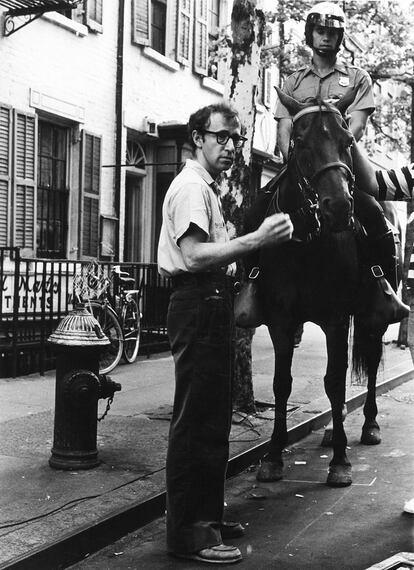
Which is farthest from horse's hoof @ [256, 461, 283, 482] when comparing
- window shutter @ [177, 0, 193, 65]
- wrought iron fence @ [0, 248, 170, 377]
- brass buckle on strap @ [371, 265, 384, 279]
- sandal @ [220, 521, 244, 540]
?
window shutter @ [177, 0, 193, 65]

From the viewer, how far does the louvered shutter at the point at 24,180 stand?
1295cm

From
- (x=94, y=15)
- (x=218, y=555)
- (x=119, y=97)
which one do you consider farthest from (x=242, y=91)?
(x=119, y=97)

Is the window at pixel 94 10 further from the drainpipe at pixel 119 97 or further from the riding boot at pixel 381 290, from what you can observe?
the riding boot at pixel 381 290

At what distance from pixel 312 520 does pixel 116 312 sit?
24.9ft

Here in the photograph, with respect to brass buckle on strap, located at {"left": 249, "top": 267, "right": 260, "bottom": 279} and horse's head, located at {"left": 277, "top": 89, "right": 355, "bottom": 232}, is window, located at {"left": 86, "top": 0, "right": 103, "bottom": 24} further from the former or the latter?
horse's head, located at {"left": 277, "top": 89, "right": 355, "bottom": 232}

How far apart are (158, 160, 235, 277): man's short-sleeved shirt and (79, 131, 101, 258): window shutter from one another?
9852 millimetres

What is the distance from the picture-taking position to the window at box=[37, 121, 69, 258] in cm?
1380

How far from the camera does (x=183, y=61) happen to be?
1788cm

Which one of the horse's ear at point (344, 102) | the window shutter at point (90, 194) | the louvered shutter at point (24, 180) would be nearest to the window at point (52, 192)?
the window shutter at point (90, 194)

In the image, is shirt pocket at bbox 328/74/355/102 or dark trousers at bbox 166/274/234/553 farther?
shirt pocket at bbox 328/74/355/102

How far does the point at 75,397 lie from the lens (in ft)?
20.4

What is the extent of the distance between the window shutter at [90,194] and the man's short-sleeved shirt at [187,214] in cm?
985

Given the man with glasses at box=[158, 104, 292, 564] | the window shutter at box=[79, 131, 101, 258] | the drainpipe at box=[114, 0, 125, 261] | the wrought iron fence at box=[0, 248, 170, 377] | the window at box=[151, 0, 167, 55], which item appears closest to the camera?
the man with glasses at box=[158, 104, 292, 564]

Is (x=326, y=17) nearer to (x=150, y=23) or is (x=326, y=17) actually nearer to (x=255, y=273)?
(x=255, y=273)
